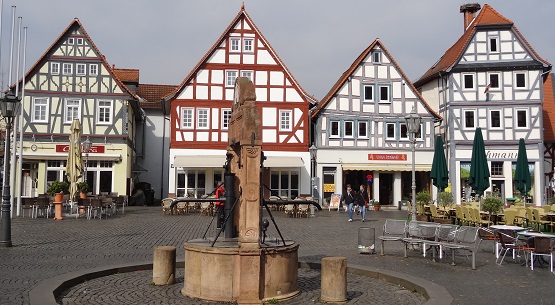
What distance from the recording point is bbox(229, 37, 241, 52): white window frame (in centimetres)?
3519

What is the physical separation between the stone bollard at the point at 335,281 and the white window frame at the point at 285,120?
27.8 m

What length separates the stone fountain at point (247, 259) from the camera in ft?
26.7

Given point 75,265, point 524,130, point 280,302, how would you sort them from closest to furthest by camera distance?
point 280,302, point 75,265, point 524,130

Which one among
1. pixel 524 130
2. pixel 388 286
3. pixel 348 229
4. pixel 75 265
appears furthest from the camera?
pixel 524 130

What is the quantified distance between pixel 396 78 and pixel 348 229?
18827 millimetres

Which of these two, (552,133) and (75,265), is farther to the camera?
(552,133)

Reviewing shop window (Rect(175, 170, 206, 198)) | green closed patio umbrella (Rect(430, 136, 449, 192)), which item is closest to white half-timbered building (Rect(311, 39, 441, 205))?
shop window (Rect(175, 170, 206, 198))

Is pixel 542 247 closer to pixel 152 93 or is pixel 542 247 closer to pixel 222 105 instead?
pixel 222 105

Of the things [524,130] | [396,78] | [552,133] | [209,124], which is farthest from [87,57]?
[552,133]

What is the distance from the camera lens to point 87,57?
34906 millimetres

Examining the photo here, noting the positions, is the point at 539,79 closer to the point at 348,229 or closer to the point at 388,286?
the point at 348,229

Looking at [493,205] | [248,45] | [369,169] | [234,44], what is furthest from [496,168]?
[493,205]

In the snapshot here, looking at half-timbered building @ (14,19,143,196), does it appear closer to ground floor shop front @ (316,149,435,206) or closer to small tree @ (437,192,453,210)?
ground floor shop front @ (316,149,435,206)

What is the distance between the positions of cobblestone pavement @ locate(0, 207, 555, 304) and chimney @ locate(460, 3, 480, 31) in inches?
1143
